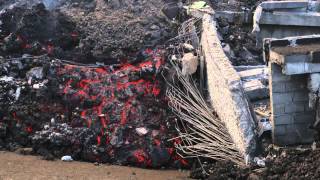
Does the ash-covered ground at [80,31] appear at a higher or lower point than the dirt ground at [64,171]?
higher

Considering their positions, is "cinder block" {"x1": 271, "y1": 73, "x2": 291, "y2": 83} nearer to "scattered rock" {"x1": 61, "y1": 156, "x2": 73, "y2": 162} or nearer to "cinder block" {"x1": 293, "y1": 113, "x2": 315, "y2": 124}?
"cinder block" {"x1": 293, "y1": 113, "x2": 315, "y2": 124}

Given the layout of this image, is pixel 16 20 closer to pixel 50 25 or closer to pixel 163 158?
pixel 50 25

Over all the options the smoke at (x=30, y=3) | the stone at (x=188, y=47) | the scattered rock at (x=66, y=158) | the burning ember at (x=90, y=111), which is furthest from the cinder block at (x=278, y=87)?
the smoke at (x=30, y=3)

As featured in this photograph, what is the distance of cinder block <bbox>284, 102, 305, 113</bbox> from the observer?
27.3 feet

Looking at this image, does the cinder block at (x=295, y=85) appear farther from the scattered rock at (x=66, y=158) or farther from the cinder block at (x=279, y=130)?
the scattered rock at (x=66, y=158)

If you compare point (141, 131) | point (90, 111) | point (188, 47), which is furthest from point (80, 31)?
point (141, 131)

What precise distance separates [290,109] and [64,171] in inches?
139

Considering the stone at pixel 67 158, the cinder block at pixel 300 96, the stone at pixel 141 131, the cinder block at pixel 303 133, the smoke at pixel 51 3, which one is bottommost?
the stone at pixel 67 158

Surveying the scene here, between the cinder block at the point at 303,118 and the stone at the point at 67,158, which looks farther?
the stone at the point at 67,158

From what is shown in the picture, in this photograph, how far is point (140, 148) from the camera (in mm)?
9734

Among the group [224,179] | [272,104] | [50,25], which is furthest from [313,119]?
[50,25]

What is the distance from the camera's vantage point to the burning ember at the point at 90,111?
9672mm

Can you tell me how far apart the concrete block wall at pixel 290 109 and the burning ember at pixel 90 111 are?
1934mm

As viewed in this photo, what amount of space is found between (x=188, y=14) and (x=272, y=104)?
512cm
